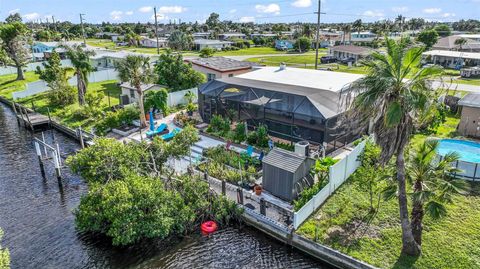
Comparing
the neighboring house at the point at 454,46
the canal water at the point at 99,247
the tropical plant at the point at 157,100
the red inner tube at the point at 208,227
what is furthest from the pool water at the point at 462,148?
the neighboring house at the point at 454,46

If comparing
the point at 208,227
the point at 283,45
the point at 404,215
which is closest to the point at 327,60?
the point at 283,45

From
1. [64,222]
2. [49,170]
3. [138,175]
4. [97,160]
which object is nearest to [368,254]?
[138,175]

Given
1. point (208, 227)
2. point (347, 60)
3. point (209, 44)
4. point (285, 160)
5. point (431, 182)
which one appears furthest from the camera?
point (209, 44)

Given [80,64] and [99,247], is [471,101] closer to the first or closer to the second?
[99,247]

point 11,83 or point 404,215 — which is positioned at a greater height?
point 11,83

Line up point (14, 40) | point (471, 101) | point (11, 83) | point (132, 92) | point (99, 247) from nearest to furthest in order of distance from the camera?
point (99, 247)
point (471, 101)
point (132, 92)
point (14, 40)
point (11, 83)

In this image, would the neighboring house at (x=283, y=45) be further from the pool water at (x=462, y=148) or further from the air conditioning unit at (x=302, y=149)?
the air conditioning unit at (x=302, y=149)
